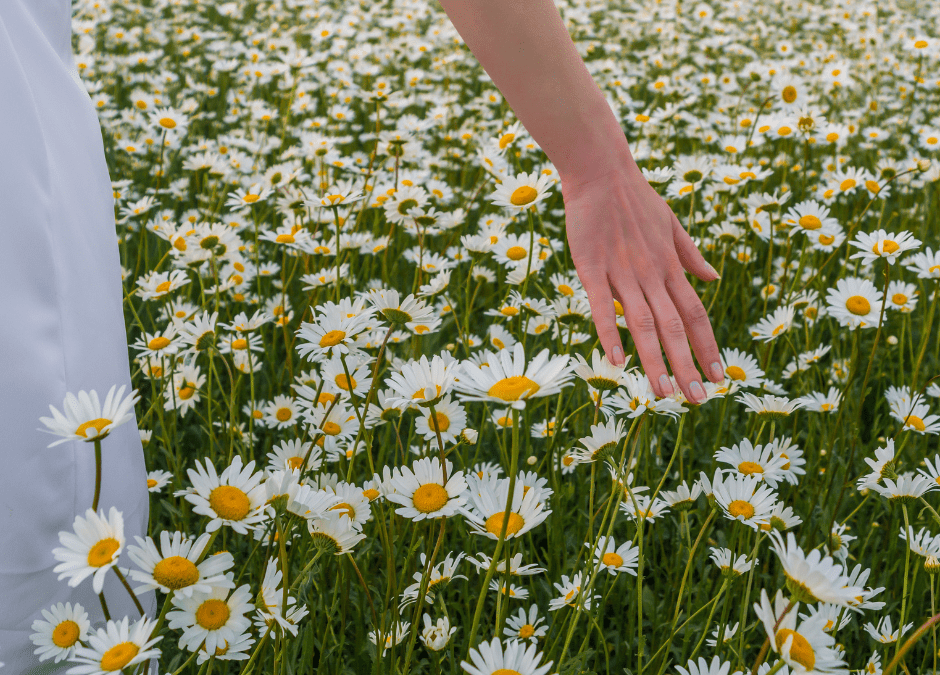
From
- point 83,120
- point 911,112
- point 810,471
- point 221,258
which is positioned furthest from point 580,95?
point 911,112

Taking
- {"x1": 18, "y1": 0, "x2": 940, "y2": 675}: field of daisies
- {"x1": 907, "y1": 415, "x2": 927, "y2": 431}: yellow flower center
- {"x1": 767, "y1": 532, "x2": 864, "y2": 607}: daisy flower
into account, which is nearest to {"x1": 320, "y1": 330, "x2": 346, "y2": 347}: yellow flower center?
{"x1": 18, "y1": 0, "x2": 940, "y2": 675}: field of daisies

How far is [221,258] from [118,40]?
3331 millimetres

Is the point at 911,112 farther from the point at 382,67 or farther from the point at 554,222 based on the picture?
the point at 382,67

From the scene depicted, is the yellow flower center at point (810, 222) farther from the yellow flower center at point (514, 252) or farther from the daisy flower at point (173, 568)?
the daisy flower at point (173, 568)

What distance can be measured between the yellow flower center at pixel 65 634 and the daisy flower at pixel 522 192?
102 centimetres

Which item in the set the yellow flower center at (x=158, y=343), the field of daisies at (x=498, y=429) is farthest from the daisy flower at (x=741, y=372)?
the yellow flower center at (x=158, y=343)

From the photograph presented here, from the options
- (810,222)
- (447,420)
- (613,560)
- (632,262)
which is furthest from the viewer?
(810,222)

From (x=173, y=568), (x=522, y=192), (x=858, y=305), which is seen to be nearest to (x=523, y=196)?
(x=522, y=192)

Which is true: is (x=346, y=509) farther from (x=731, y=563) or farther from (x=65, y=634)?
(x=731, y=563)

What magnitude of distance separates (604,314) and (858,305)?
85 cm

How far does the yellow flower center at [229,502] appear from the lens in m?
0.81

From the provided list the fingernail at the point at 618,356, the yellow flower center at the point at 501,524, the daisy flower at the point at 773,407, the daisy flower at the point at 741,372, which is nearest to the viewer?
the yellow flower center at the point at 501,524

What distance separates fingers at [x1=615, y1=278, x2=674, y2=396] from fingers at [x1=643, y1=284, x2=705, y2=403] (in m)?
0.01

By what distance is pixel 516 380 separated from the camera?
0.78 m
